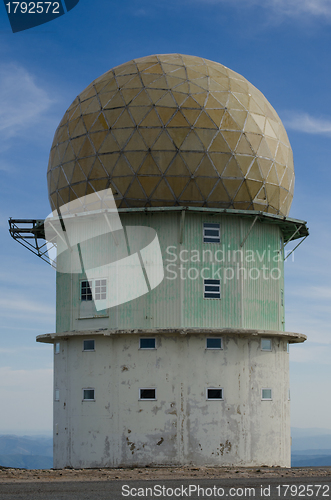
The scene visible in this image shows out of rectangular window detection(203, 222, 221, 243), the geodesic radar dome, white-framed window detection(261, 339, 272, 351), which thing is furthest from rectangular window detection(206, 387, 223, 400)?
the geodesic radar dome

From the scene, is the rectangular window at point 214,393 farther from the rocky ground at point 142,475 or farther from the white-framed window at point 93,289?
the white-framed window at point 93,289

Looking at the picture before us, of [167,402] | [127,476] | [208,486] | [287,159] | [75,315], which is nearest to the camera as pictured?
[208,486]

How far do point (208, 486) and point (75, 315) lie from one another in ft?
37.7

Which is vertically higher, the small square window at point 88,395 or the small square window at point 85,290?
the small square window at point 85,290

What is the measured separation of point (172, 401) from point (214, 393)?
1712mm

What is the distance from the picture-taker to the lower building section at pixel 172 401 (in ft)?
85.0

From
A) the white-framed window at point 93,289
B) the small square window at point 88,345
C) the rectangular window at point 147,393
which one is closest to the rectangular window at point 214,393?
the rectangular window at point 147,393

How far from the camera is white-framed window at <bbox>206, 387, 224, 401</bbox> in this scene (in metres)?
26.3

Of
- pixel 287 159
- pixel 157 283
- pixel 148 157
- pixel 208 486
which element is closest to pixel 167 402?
pixel 157 283

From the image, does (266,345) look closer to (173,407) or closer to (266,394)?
(266,394)

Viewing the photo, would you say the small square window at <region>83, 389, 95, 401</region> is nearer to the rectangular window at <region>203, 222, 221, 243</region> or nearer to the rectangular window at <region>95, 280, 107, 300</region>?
→ the rectangular window at <region>95, 280, 107, 300</region>

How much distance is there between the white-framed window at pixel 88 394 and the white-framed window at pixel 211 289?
19.7 ft

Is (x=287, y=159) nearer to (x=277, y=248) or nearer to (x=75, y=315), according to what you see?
(x=277, y=248)

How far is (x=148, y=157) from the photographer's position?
2728cm
